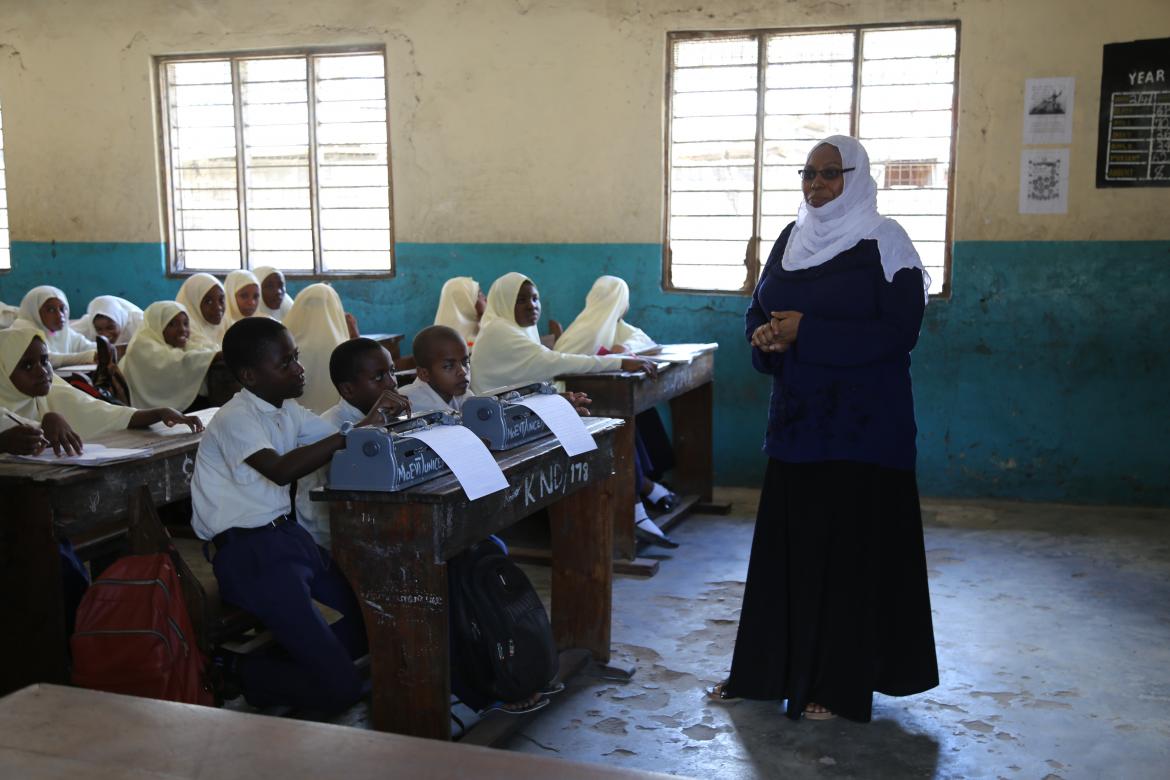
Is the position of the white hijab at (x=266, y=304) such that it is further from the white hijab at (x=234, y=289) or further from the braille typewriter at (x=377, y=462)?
the braille typewriter at (x=377, y=462)

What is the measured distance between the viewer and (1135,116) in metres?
5.40

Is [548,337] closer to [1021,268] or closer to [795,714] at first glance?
[1021,268]

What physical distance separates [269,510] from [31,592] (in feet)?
2.18

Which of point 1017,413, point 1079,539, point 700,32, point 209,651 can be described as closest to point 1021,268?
point 1017,413

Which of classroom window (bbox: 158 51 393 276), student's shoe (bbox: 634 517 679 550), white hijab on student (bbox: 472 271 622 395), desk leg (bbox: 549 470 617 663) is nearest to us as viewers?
desk leg (bbox: 549 470 617 663)

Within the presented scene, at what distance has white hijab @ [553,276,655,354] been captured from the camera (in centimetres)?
545

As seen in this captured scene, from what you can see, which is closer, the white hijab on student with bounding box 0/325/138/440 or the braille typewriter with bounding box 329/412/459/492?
the braille typewriter with bounding box 329/412/459/492

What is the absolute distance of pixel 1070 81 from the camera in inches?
215

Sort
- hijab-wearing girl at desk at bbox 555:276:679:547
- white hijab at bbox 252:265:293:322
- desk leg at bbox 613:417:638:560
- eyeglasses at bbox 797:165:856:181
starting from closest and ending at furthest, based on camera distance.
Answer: eyeglasses at bbox 797:165:856:181
desk leg at bbox 613:417:638:560
hijab-wearing girl at desk at bbox 555:276:679:547
white hijab at bbox 252:265:293:322

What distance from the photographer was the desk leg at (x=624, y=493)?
4.46 m

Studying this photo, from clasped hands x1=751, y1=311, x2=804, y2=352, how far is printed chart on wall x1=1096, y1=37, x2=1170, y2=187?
3.48 metres

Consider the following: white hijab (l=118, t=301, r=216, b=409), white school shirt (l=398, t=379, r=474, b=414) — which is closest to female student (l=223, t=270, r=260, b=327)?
white hijab (l=118, t=301, r=216, b=409)

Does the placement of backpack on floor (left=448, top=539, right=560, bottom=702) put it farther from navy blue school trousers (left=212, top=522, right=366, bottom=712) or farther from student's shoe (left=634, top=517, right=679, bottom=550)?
student's shoe (left=634, top=517, right=679, bottom=550)

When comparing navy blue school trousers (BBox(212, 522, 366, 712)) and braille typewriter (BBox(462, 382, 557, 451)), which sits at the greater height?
braille typewriter (BBox(462, 382, 557, 451))
